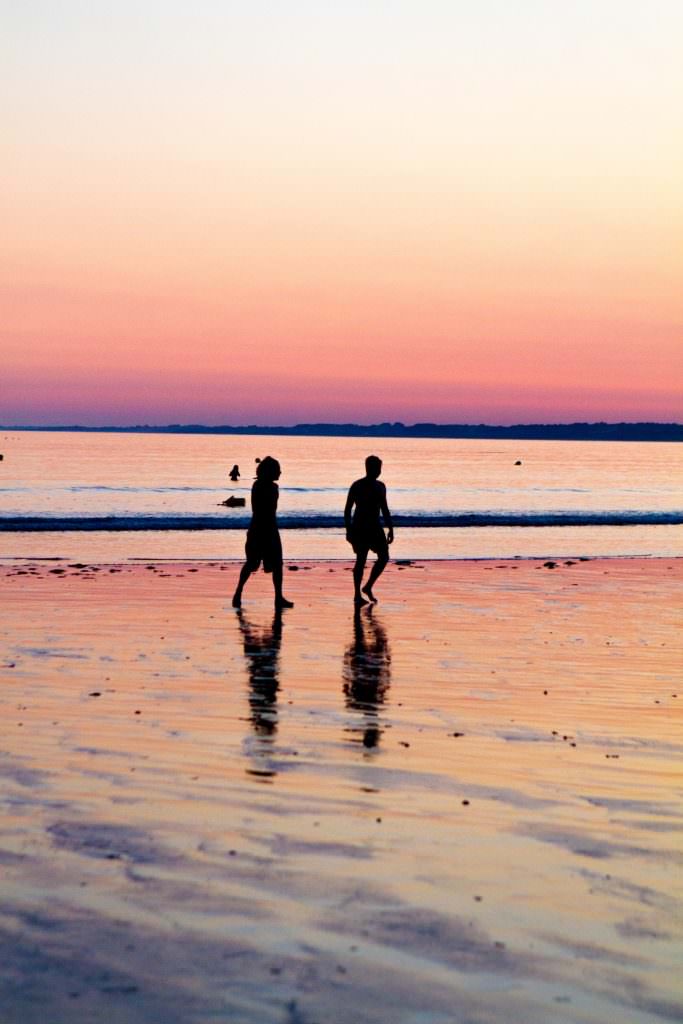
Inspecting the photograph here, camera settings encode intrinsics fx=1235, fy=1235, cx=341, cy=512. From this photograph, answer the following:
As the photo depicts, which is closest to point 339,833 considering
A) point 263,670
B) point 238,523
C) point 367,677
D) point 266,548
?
point 367,677

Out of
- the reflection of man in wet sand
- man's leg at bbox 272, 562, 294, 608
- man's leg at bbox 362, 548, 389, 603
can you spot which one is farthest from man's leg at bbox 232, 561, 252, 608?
man's leg at bbox 362, 548, 389, 603

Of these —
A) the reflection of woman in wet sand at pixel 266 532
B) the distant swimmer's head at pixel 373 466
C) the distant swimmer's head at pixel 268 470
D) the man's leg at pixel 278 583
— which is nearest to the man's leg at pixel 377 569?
the distant swimmer's head at pixel 373 466

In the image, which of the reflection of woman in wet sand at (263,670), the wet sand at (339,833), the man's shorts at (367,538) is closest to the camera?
the wet sand at (339,833)

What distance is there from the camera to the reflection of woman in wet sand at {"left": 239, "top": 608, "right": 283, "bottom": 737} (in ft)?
31.4

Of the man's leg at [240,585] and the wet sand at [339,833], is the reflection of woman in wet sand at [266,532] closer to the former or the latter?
the man's leg at [240,585]

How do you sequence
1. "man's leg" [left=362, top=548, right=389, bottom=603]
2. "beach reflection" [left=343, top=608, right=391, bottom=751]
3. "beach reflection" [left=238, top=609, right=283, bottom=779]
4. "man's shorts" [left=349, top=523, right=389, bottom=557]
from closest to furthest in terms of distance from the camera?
1. "beach reflection" [left=238, top=609, right=283, bottom=779]
2. "beach reflection" [left=343, top=608, right=391, bottom=751]
3. "man's shorts" [left=349, top=523, right=389, bottom=557]
4. "man's leg" [left=362, top=548, right=389, bottom=603]

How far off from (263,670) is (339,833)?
5692mm

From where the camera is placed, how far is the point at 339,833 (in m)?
6.47

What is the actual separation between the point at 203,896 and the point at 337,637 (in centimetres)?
962

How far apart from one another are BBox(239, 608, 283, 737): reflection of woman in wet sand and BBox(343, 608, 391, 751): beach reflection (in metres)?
0.64

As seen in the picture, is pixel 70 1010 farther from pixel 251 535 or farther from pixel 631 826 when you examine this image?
pixel 251 535

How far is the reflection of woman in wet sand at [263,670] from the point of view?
957 centimetres

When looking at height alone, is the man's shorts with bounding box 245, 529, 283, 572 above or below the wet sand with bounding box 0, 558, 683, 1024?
above

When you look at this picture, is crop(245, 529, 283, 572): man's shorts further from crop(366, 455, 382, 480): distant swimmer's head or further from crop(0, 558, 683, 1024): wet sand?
crop(0, 558, 683, 1024): wet sand
